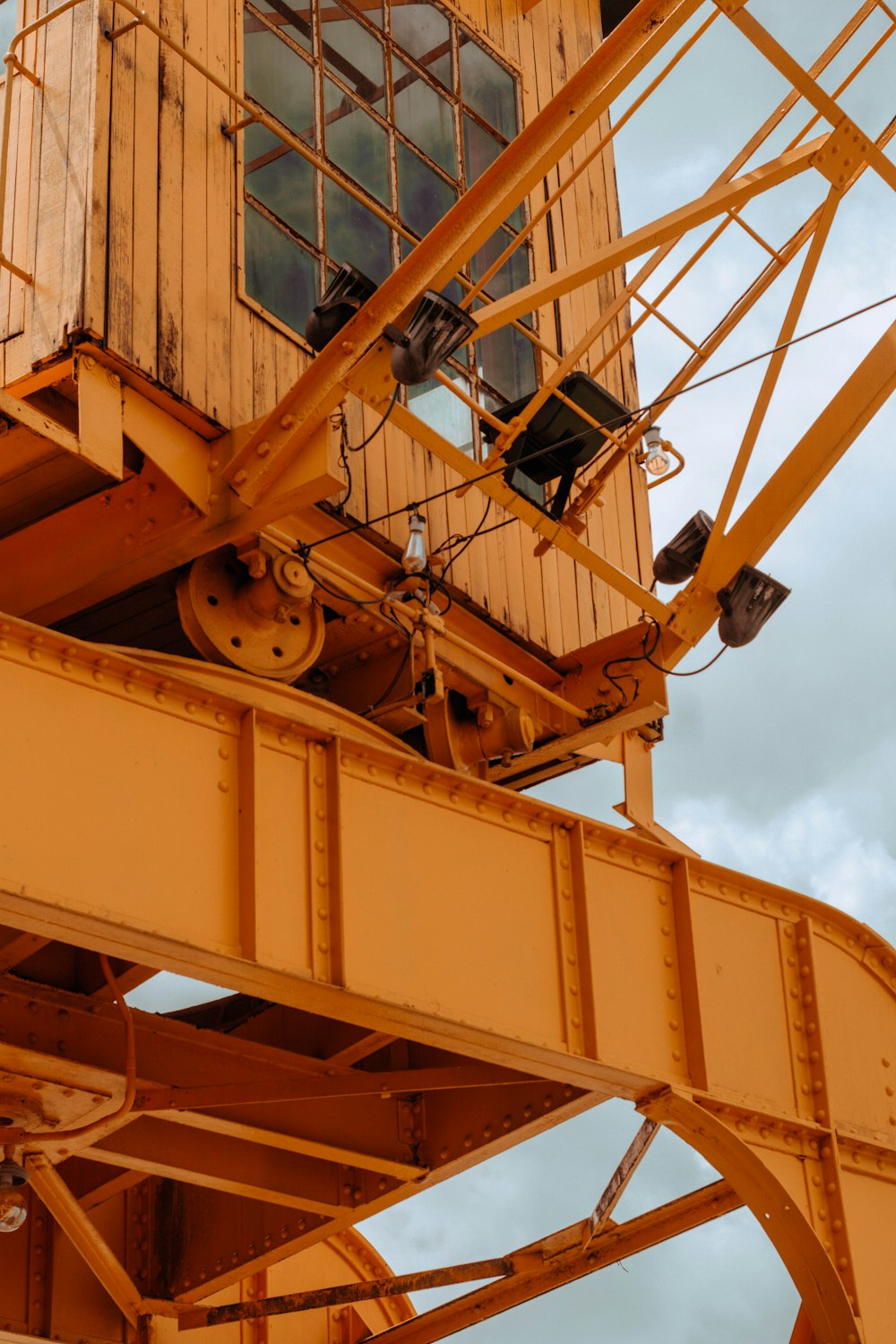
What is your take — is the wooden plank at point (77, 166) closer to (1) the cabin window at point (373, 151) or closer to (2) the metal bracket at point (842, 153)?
(1) the cabin window at point (373, 151)

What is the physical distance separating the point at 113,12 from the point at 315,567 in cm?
364

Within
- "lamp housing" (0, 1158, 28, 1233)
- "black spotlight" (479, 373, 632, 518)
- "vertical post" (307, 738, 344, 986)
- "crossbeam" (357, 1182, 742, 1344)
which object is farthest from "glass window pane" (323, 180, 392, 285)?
"crossbeam" (357, 1182, 742, 1344)

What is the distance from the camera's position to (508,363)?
15867mm

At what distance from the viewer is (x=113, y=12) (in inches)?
500

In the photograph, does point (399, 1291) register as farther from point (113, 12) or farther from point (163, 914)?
point (113, 12)

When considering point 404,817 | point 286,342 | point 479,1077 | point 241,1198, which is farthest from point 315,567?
point 241,1198

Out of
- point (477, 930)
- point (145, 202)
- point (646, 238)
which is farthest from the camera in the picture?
point (145, 202)

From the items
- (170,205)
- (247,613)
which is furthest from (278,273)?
(247,613)

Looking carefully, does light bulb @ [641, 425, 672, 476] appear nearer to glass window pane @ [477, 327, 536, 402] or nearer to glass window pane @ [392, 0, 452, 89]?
glass window pane @ [477, 327, 536, 402]

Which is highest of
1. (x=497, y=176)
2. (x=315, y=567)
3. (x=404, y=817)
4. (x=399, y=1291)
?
(x=497, y=176)

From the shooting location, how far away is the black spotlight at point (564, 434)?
13172 millimetres

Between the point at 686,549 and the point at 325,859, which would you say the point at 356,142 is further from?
the point at 325,859

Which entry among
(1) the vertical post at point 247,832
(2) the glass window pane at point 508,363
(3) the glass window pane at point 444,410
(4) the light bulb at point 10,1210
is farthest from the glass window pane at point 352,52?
(4) the light bulb at point 10,1210

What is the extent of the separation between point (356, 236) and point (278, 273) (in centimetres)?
113
